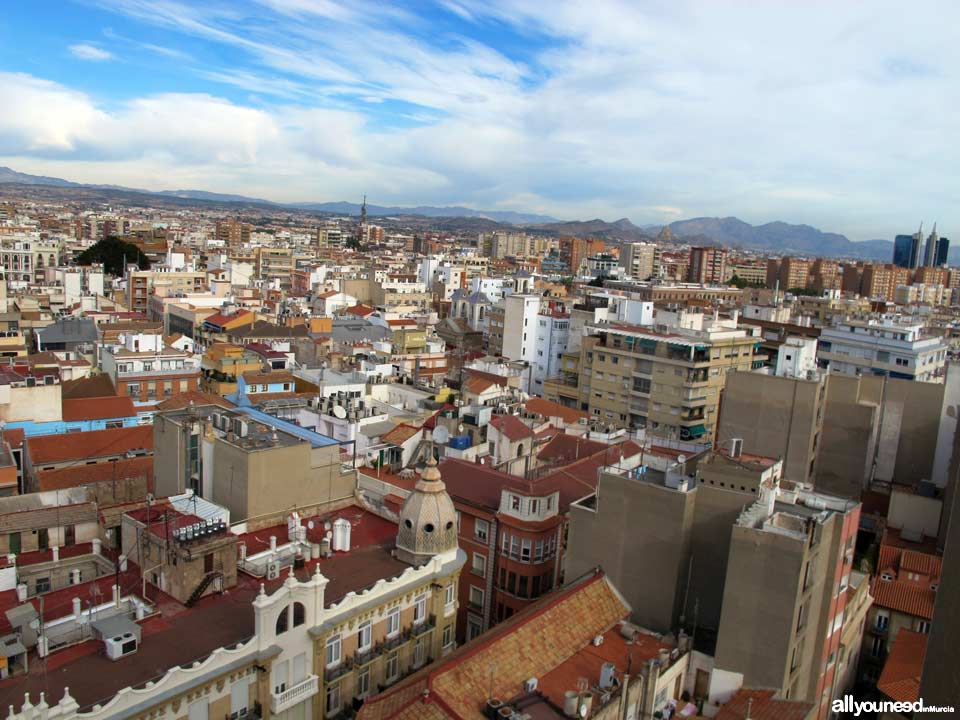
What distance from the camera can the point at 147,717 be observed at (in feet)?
48.2

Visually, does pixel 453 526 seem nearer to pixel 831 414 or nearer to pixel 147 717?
pixel 147 717

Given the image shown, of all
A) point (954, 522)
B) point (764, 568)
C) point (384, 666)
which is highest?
point (954, 522)

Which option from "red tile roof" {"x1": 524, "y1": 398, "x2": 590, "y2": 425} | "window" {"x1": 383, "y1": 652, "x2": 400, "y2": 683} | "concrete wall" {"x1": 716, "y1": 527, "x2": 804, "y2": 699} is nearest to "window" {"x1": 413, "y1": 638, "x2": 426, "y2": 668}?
"window" {"x1": 383, "y1": 652, "x2": 400, "y2": 683}

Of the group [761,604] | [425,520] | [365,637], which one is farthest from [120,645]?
[761,604]

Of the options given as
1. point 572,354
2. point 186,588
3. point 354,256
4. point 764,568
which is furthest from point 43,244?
point 764,568

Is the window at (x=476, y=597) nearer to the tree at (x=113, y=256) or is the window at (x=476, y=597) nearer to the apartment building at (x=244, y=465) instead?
the apartment building at (x=244, y=465)

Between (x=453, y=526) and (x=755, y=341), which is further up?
(x=755, y=341)

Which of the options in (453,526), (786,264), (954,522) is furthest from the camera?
(786,264)

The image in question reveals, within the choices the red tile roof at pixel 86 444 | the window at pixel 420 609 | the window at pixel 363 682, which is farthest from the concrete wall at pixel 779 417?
the red tile roof at pixel 86 444

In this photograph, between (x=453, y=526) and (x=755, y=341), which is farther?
(x=755, y=341)

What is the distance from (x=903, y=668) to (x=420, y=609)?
17424 mm

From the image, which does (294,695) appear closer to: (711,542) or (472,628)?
(472,628)

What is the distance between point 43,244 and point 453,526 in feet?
368

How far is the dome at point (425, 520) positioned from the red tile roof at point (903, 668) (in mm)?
15298
